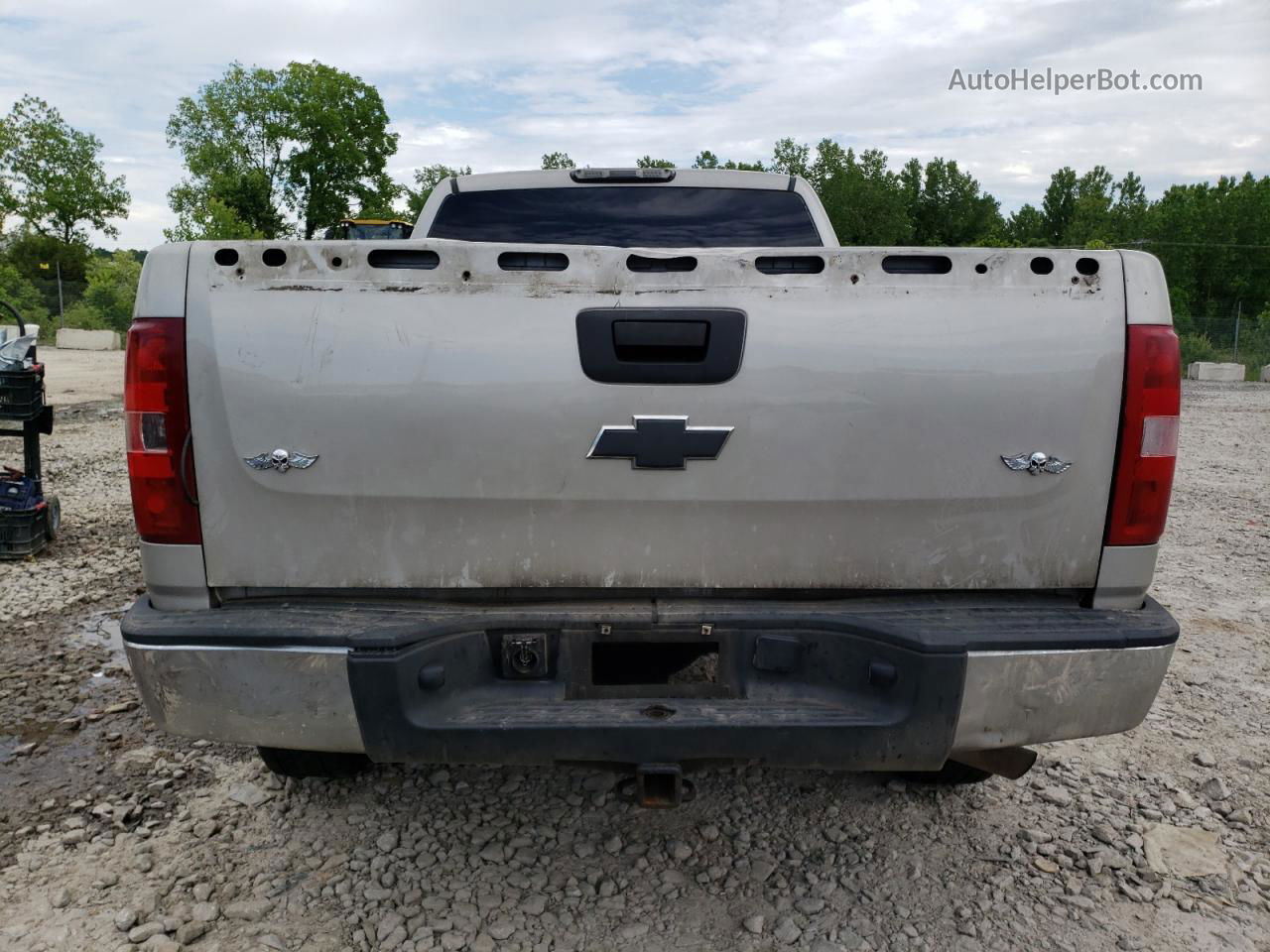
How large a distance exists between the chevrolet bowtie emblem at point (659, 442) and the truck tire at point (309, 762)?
143cm

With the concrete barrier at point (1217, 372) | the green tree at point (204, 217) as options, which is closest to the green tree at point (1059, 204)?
the concrete barrier at point (1217, 372)

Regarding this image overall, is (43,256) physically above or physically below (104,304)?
above

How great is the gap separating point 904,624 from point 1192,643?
3.31 metres

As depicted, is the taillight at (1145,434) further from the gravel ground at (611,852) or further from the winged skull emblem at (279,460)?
the winged skull emblem at (279,460)

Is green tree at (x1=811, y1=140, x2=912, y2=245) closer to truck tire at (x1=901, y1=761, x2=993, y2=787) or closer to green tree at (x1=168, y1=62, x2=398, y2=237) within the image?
green tree at (x1=168, y1=62, x2=398, y2=237)

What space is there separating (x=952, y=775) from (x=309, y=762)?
210 centimetres

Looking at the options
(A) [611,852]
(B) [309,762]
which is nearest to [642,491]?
(A) [611,852]

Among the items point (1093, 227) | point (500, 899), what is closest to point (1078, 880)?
point (500, 899)

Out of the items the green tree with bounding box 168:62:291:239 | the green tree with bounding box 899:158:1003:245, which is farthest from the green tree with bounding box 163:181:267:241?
the green tree with bounding box 899:158:1003:245

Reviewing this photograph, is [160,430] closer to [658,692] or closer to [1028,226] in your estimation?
[658,692]

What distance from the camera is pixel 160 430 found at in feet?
6.86

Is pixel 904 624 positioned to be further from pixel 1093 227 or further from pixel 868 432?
pixel 1093 227

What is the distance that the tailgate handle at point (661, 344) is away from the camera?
210cm

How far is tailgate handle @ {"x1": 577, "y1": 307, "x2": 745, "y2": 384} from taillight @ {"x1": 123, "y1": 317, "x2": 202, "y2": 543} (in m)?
0.93
